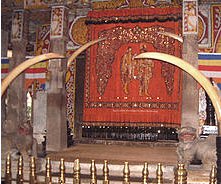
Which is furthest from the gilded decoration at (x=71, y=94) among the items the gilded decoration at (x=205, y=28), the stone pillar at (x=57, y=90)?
the gilded decoration at (x=205, y=28)

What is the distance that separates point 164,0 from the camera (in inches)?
368

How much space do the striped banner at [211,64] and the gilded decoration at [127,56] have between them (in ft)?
2.45

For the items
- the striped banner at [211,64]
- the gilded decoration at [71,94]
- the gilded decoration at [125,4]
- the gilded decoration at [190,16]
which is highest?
the gilded decoration at [125,4]

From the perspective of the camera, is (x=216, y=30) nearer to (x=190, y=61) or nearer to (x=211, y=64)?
(x=211, y=64)

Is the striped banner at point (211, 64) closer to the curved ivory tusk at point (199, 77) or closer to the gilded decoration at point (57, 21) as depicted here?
the gilded decoration at point (57, 21)

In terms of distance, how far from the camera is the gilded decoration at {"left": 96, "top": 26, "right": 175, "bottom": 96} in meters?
9.24

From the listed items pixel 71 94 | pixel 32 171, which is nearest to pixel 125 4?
pixel 71 94

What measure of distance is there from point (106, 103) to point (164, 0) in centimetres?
305

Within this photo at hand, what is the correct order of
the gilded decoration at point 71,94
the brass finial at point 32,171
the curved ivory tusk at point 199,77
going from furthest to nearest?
the gilded decoration at point 71,94
the brass finial at point 32,171
the curved ivory tusk at point 199,77

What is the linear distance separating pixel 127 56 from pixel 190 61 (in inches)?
99.0

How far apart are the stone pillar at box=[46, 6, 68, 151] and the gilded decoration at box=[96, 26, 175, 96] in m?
1.44

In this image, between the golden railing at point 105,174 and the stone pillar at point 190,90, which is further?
the stone pillar at point 190,90

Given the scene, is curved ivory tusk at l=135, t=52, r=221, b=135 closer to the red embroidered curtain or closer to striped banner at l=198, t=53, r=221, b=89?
striped banner at l=198, t=53, r=221, b=89

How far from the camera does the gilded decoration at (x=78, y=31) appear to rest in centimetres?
1037
